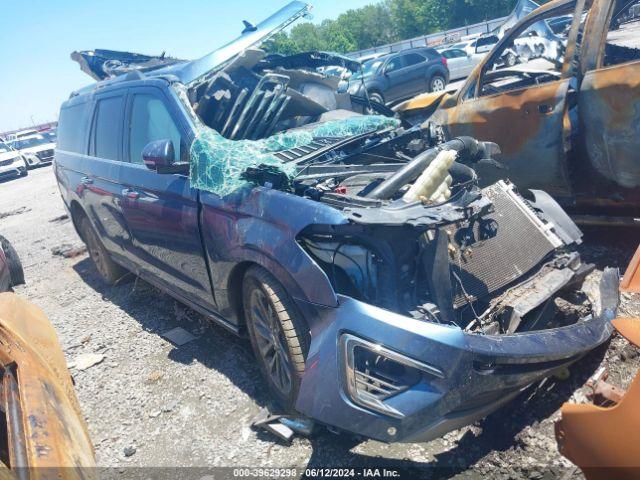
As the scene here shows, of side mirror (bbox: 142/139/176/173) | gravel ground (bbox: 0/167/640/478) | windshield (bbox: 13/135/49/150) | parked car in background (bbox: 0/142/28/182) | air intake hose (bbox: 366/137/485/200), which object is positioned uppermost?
windshield (bbox: 13/135/49/150)

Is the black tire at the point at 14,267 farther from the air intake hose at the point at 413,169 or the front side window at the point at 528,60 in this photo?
the front side window at the point at 528,60

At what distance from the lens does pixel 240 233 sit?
2834mm

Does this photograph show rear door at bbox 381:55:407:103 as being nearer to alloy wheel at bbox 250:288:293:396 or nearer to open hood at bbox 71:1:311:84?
open hood at bbox 71:1:311:84

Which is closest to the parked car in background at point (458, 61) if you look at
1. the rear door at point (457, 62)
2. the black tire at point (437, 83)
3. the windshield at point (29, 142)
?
the rear door at point (457, 62)

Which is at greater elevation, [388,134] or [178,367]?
[388,134]

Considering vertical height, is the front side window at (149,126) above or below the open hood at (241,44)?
below

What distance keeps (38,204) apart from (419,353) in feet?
43.9

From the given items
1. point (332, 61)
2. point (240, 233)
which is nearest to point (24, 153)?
point (332, 61)

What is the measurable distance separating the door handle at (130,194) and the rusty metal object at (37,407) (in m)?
1.38

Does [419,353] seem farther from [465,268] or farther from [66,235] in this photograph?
[66,235]

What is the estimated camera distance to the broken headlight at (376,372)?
200 cm

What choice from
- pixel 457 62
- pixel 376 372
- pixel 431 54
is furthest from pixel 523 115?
pixel 457 62

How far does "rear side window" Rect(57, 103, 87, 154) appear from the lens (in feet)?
16.5

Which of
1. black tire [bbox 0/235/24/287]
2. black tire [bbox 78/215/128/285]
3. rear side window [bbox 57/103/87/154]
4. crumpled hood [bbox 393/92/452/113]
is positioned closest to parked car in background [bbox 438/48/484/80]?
crumpled hood [bbox 393/92/452/113]
